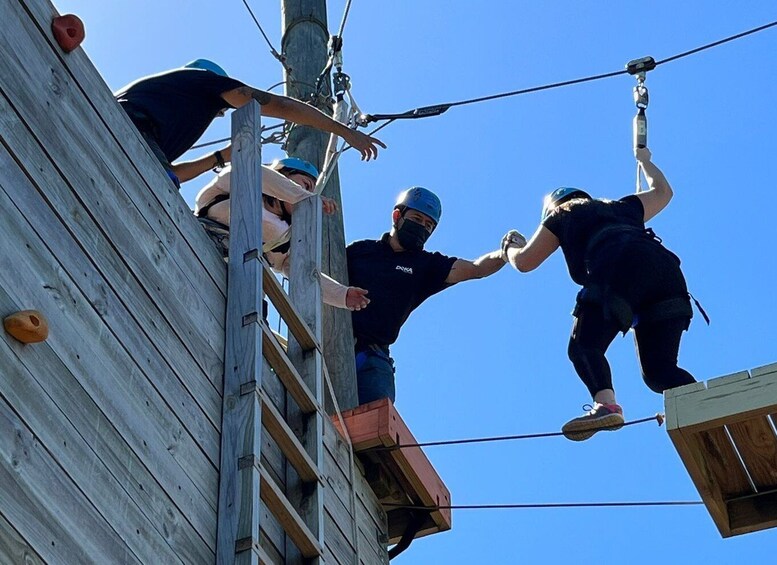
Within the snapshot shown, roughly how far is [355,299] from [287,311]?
3.88 feet

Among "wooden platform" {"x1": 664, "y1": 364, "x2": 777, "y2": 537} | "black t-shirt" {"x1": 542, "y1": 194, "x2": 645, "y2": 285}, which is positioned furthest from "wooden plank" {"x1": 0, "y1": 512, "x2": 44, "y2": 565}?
"black t-shirt" {"x1": 542, "y1": 194, "x2": 645, "y2": 285}

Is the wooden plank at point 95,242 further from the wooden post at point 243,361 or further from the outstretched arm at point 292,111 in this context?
the outstretched arm at point 292,111

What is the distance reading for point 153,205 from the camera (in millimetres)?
4766

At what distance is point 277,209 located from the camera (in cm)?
667

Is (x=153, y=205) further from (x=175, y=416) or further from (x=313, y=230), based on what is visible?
(x=313, y=230)

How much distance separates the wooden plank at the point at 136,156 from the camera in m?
4.35

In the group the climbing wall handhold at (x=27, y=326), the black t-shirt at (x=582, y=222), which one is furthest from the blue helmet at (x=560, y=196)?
the climbing wall handhold at (x=27, y=326)

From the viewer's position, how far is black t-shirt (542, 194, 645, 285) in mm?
6871

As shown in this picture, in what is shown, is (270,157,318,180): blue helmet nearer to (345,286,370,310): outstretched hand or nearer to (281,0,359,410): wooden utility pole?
(281,0,359,410): wooden utility pole

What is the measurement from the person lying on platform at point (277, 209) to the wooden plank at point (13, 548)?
244 centimetres

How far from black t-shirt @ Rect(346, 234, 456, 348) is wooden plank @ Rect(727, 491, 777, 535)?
7.58ft

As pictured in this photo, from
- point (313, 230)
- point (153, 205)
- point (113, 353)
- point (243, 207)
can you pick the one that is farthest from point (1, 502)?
point (313, 230)

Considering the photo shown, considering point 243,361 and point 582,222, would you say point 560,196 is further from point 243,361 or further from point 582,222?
point 243,361

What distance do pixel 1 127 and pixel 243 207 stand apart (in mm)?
1667
